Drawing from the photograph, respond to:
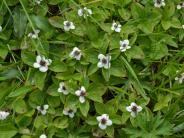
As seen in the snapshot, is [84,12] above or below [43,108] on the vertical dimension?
above

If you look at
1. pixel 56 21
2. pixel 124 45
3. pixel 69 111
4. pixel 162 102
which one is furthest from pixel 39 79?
pixel 162 102

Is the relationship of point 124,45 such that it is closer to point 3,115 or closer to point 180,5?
point 180,5

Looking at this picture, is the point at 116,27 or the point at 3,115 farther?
the point at 116,27

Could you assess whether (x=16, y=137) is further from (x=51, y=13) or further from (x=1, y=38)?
(x=51, y=13)

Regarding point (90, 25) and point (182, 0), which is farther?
point (182, 0)

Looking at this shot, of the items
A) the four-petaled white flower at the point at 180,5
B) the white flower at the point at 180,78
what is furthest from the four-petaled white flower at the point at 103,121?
the four-petaled white flower at the point at 180,5

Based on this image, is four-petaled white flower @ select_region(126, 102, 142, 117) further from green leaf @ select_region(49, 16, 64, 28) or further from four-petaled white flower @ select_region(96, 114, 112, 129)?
green leaf @ select_region(49, 16, 64, 28)

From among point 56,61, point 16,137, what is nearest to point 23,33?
point 56,61
